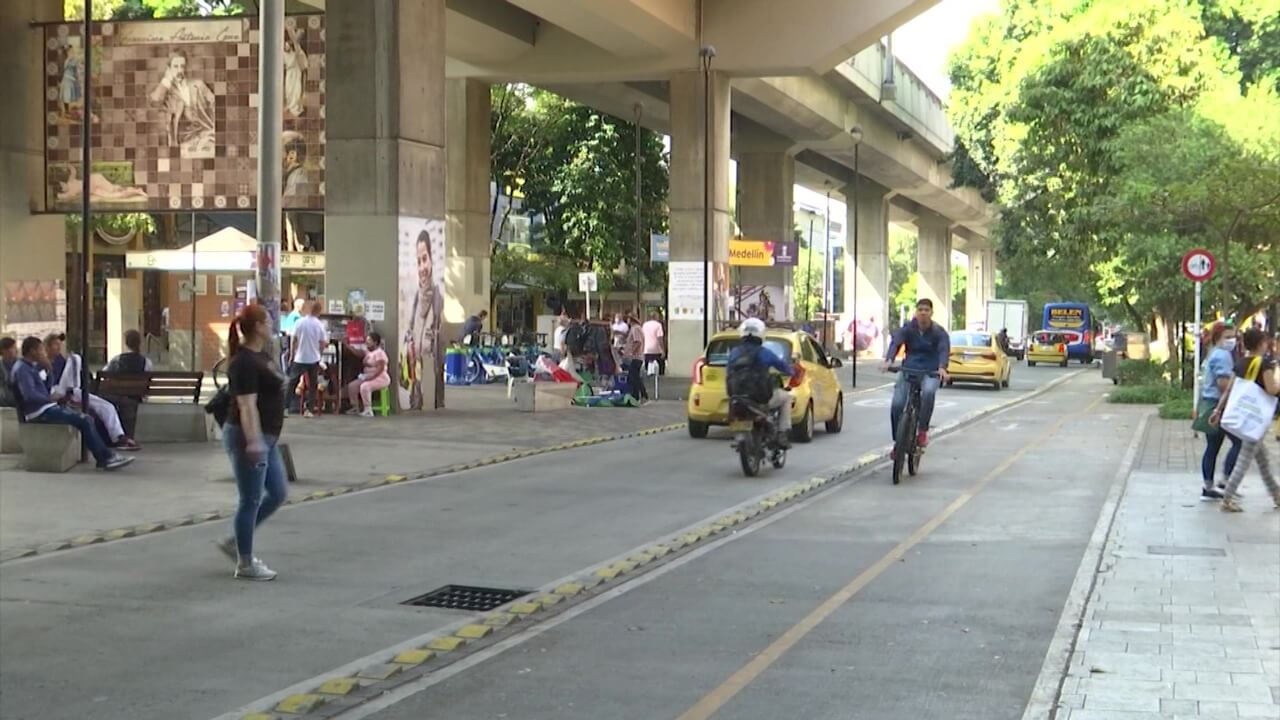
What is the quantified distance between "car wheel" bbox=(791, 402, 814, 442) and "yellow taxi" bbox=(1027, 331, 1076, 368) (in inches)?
1711

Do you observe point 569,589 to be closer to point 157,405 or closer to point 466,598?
point 466,598

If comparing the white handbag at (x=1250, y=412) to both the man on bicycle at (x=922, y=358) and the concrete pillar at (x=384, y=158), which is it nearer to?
the man on bicycle at (x=922, y=358)

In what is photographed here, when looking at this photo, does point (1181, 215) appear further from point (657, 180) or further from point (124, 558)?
point (657, 180)

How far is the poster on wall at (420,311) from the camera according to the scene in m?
22.2

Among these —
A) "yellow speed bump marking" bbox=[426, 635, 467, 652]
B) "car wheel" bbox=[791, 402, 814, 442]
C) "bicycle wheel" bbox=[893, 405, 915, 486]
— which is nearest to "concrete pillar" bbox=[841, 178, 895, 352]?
"car wheel" bbox=[791, 402, 814, 442]

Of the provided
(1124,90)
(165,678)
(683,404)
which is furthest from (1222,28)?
(165,678)

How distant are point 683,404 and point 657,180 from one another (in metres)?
25.8

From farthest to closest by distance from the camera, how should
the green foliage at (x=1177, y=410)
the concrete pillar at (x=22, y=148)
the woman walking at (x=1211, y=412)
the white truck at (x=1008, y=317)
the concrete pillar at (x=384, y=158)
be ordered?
the white truck at (x=1008, y=317) < the green foliage at (x=1177, y=410) < the concrete pillar at (x=22, y=148) < the concrete pillar at (x=384, y=158) < the woman walking at (x=1211, y=412)

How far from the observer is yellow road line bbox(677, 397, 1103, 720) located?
19.8ft

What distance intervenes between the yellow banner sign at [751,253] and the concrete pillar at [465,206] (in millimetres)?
8867

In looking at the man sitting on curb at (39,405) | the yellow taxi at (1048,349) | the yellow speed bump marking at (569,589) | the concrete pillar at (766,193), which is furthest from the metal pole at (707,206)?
the yellow taxi at (1048,349)

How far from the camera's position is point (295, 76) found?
22500 mm

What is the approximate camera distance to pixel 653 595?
841 cm

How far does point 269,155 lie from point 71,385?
349 centimetres
